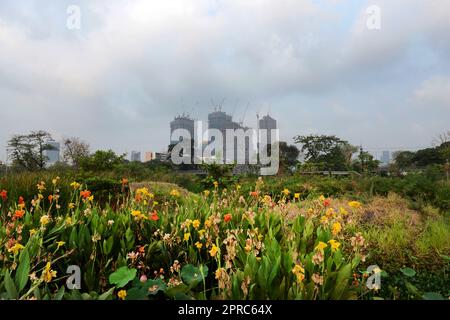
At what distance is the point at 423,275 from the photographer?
11.1 ft

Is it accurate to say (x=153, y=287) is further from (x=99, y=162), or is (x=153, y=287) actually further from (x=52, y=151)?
(x=52, y=151)

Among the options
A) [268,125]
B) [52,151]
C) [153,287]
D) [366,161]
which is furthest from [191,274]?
[268,125]

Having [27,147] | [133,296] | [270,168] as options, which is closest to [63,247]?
[133,296]

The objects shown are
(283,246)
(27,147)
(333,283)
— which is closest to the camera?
(333,283)

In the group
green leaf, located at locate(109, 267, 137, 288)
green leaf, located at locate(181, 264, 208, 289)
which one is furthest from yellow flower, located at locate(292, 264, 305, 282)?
green leaf, located at locate(109, 267, 137, 288)

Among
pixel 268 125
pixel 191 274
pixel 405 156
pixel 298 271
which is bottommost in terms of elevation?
pixel 191 274

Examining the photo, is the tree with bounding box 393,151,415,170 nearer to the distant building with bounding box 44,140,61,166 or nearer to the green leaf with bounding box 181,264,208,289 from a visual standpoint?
the distant building with bounding box 44,140,61,166

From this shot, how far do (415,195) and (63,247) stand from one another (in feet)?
30.7

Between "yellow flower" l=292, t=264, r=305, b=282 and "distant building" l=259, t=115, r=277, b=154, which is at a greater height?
"distant building" l=259, t=115, r=277, b=154

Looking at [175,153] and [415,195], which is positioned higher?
[175,153]
